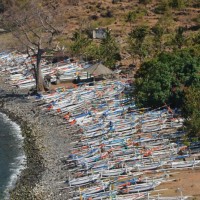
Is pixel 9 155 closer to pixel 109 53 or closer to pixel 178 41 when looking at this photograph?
pixel 109 53

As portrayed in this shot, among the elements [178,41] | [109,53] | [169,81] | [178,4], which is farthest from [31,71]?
[178,4]

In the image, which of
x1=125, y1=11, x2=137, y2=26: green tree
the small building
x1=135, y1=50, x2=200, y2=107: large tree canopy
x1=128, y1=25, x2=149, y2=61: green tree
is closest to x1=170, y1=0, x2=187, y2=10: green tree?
x1=125, y1=11, x2=137, y2=26: green tree

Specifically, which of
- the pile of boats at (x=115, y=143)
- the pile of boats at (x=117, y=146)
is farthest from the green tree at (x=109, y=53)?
the pile of boats at (x=117, y=146)

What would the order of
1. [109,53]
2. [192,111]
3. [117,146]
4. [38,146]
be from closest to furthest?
1. [117,146]
2. [192,111]
3. [38,146]
4. [109,53]

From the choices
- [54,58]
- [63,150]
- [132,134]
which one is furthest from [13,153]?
[54,58]

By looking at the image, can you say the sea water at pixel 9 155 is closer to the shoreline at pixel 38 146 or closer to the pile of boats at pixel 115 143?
the shoreline at pixel 38 146

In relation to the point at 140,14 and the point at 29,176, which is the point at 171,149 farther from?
the point at 140,14
